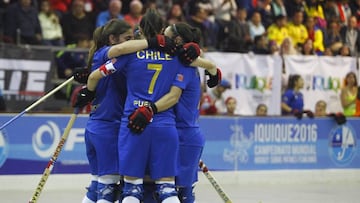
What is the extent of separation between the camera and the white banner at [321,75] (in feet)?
57.4

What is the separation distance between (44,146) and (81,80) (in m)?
4.53

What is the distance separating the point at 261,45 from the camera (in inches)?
714

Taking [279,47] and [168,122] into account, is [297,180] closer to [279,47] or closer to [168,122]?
[279,47]

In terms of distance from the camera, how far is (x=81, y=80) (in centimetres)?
863

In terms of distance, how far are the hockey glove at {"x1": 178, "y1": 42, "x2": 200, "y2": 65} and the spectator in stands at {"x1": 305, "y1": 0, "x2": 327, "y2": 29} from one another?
12776 mm

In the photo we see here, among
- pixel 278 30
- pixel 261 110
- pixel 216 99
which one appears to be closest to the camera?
pixel 216 99

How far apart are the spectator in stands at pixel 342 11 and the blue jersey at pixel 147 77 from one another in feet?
46.1

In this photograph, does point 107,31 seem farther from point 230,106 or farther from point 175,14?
point 175,14

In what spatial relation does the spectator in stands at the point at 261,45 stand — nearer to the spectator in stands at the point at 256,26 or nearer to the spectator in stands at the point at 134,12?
the spectator in stands at the point at 256,26

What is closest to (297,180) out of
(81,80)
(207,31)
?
(207,31)

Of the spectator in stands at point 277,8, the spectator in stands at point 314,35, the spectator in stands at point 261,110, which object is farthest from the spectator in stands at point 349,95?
the spectator in stands at point 277,8

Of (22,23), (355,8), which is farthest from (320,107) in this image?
(355,8)

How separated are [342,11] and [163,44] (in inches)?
572

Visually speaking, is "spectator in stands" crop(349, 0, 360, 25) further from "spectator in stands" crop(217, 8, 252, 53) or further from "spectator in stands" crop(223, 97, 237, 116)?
"spectator in stands" crop(223, 97, 237, 116)
